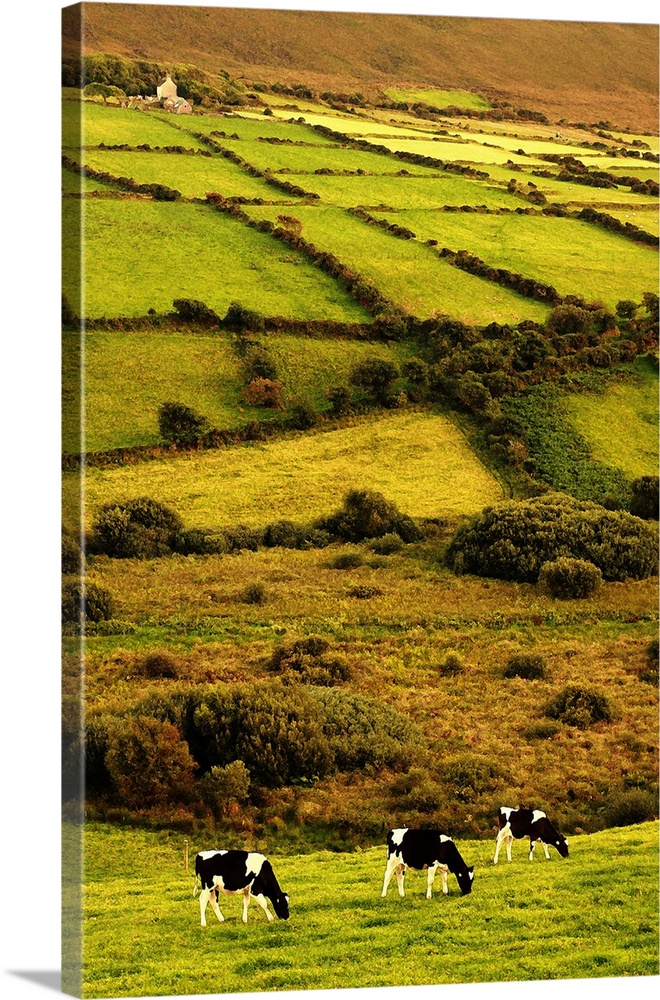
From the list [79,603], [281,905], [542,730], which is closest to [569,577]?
[542,730]

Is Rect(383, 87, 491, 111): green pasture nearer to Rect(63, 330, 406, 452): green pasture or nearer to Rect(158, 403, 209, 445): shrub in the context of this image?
Rect(63, 330, 406, 452): green pasture

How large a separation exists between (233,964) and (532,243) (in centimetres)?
748

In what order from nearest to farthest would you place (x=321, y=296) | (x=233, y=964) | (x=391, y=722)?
(x=233, y=964) < (x=391, y=722) < (x=321, y=296)

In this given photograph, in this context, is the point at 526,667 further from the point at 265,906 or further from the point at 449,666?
the point at 265,906

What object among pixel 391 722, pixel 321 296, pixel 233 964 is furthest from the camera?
pixel 321 296

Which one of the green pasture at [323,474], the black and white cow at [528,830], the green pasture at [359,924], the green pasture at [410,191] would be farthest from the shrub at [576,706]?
the green pasture at [410,191]

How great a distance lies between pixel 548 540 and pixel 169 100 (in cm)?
530

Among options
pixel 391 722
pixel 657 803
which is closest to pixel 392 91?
pixel 391 722

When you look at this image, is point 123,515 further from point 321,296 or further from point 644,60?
point 644,60

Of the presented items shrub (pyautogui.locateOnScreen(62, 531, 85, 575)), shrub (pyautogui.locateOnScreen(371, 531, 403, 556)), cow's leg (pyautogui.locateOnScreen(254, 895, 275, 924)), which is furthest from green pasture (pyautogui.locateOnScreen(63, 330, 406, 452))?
cow's leg (pyautogui.locateOnScreen(254, 895, 275, 924))

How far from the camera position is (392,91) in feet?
58.1

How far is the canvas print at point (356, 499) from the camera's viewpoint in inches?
614

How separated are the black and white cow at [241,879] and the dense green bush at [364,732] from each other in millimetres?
1261

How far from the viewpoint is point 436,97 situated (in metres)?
18.0
